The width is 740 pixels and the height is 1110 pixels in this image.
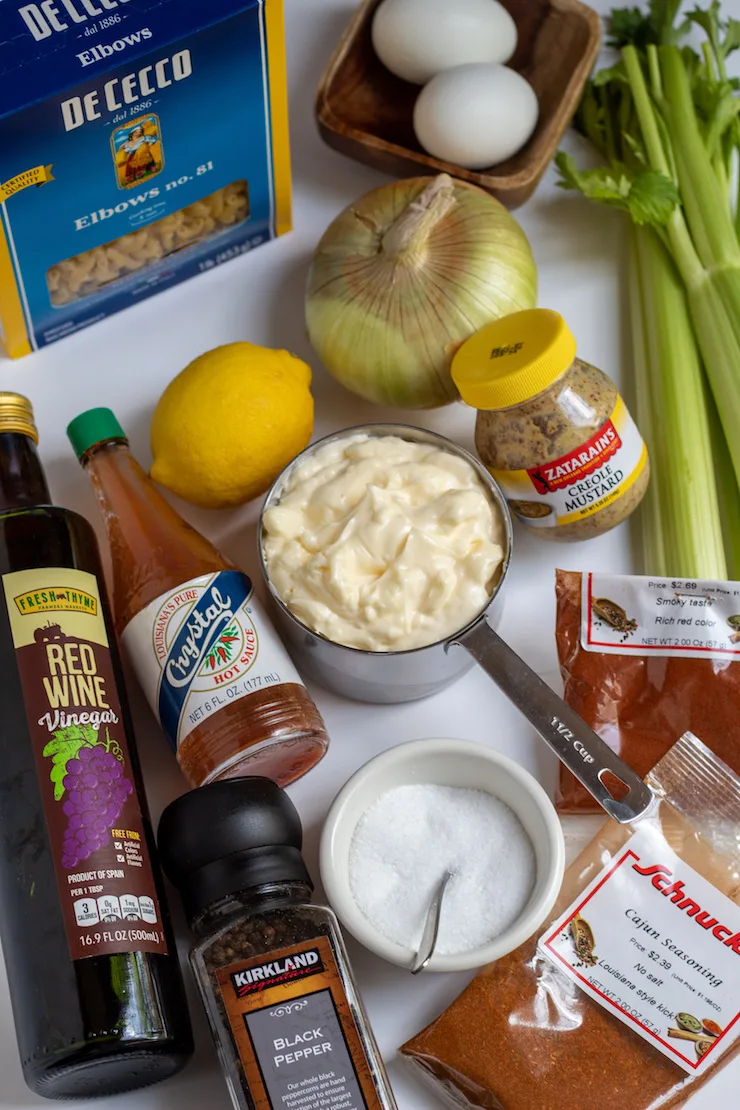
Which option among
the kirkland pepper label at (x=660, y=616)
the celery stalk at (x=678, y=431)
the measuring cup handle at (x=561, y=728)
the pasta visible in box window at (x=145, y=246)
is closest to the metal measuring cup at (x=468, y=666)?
the measuring cup handle at (x=561, y=728)

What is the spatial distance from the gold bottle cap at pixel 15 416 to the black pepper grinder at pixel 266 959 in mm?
409

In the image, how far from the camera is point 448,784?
1.11 m

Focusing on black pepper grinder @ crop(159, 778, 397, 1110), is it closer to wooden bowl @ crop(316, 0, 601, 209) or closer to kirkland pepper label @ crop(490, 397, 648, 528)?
kirkland pepper label @ crop(490, 397, 648, 528)

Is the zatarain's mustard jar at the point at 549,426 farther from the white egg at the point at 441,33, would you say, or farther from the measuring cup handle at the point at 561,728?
the white egg at the point at 441,33

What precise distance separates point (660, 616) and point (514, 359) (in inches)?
12.3

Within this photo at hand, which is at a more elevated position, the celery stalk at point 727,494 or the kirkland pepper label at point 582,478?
the kirkland pepper label at point 582,478

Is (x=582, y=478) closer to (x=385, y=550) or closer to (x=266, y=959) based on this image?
(x=385, y=550)

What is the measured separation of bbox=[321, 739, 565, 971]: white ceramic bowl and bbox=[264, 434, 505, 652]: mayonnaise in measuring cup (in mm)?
113

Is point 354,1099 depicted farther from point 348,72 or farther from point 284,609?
point 348,72

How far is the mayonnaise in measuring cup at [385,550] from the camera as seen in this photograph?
3.50 feet

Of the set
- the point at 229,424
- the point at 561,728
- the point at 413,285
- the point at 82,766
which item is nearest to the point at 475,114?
the point at 413,285

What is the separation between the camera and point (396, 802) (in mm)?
1090

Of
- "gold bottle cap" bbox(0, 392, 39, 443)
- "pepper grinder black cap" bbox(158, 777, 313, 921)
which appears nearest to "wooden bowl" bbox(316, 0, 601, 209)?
"gold bottle cap" bbox(0, 392, 39, 443)

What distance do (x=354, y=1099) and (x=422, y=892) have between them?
188mm
